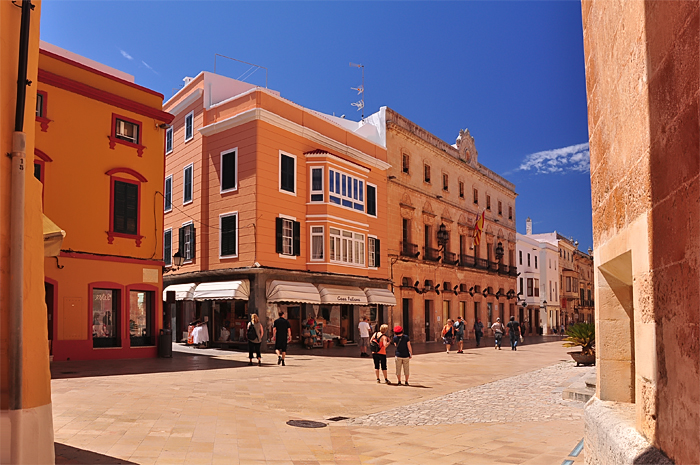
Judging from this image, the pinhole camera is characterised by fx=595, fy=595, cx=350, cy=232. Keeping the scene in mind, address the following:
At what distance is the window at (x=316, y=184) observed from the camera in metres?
28.9

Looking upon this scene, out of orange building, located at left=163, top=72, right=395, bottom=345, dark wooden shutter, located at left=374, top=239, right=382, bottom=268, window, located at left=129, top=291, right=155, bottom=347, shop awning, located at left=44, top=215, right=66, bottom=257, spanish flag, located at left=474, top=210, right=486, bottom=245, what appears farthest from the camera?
spanish flag, located at left=474, top=210, right=486, bottom=245

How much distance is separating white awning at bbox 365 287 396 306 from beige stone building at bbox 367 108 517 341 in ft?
6.49

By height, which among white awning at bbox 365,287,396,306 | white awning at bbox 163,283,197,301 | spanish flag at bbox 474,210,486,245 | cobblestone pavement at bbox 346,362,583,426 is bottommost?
cobblestone pavement at bbox 346,362,583,426

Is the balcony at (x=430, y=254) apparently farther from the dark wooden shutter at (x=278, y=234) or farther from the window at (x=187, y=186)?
the window at (x=187, y=186)

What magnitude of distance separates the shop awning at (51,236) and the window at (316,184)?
1888cm

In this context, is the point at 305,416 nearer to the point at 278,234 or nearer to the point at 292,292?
the point at 292,292

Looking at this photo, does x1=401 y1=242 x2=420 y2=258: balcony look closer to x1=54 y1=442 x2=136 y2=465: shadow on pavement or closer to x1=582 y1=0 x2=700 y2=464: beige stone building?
x1=54 y1=442 x2=136 y2=465: shadow on pavement

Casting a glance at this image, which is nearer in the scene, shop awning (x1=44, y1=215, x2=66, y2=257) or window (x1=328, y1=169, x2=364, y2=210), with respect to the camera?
shop awning (x1=44, y1=215, x2=66, y2=257)

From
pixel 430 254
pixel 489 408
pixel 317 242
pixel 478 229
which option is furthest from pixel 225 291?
pixel 478 229

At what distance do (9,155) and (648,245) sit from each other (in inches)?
208

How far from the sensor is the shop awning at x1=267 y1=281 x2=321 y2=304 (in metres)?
25.8

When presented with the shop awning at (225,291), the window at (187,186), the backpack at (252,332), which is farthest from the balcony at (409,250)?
the backpack at (252,332)

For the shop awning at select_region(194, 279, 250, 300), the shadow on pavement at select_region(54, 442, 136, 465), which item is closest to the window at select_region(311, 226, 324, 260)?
the shop awning at select_region(194, 279, 250, 300)

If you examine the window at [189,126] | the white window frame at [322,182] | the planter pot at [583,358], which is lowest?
the planter pot at [583,358]
